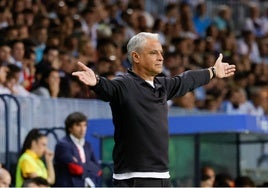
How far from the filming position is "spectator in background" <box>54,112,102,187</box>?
493 inches

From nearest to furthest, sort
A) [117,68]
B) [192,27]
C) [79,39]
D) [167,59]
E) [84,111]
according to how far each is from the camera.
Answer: [84,111]
[117,68]
[79,39]
[167,59]
[192,27]

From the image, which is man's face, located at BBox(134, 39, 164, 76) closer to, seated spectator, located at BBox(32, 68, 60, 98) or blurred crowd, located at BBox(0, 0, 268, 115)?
blurred crowd, located at BBox(0, 0, 268, 115)

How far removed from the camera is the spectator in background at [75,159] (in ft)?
41.1

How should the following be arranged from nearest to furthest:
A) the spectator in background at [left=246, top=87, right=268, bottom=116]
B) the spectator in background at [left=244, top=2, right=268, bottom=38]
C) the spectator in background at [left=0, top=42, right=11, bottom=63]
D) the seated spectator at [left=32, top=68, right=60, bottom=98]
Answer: the seated spectator at [left=32, top=68, right=60, bottom=98], the spectator in background at [left=0, top=42, right=11, bottom=63], the spectator in background at [left=246, top=87, right=268, bottom=116], the spectator in background at [left=244, top=2, right=268, bottom=38]

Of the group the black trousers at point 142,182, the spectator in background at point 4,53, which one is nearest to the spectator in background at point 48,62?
the spectator in background at point 4,53

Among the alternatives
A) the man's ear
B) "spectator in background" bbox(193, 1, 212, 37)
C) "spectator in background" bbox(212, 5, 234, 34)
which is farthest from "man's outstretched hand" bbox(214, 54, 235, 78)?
"spectator in background" bbox(212, 5, 234, 34)

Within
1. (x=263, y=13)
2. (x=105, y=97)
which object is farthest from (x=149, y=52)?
(x=263, y=13)

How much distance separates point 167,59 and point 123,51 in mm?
922

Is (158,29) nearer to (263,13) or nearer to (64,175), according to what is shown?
(263,13)

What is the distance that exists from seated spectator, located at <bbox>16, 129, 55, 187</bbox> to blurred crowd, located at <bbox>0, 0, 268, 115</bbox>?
1.32m

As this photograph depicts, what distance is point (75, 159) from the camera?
41.1 feet

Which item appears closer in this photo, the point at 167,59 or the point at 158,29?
the point at 167,59

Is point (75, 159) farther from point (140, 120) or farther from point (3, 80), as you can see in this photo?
point (140, 120)

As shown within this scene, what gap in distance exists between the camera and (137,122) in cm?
822
